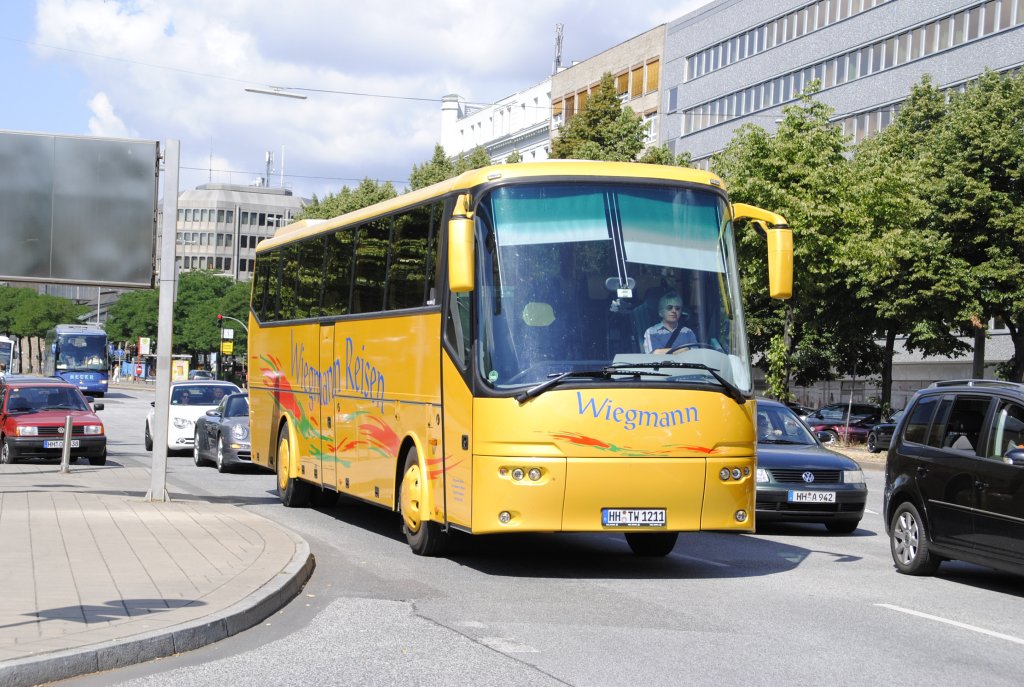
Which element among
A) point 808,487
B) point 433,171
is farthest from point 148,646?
point 433,171

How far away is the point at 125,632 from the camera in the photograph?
324 inches

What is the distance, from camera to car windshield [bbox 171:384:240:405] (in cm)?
3375

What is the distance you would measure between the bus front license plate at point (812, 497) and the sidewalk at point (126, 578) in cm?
607

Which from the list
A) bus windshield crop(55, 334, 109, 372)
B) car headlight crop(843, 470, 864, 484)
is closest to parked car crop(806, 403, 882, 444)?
car headlight crop(843, 470, 864, 484)

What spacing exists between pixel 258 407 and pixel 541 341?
10.7 meters

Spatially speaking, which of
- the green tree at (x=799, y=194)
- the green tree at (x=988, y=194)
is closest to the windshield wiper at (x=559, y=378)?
the green tree at (x=799, y=194)

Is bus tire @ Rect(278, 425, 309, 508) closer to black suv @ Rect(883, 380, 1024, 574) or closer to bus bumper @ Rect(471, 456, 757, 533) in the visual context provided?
bus bumper @ Rect(471, 456, 757, 533)

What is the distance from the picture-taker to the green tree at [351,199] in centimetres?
7981

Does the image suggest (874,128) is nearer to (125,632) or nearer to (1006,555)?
(1006,555)

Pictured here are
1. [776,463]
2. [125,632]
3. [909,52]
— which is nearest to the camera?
[125,632]

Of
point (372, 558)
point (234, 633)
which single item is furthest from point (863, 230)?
point (234, 633)

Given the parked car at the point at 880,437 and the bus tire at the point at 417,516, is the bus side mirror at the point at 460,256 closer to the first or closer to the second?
the bus tire at the point at 417,516

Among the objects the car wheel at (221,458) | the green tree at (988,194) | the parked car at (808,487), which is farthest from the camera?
the green tree at (988,194)

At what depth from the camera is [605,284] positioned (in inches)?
481
